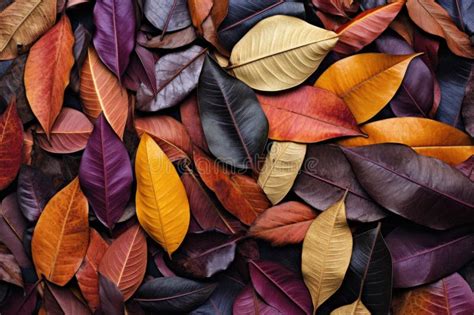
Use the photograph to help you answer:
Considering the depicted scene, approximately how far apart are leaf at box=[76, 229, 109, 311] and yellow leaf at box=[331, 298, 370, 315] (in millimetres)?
209

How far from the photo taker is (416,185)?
471mm

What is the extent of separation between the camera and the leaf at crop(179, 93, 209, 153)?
1.63 ft

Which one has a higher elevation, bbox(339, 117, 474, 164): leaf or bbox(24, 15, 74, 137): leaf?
bbox(24, 15, 74, 137): leaf

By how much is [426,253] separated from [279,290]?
5.1 inches

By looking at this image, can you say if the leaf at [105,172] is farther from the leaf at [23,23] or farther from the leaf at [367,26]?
the leaf at [367,26]

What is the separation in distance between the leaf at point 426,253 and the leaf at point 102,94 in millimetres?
262

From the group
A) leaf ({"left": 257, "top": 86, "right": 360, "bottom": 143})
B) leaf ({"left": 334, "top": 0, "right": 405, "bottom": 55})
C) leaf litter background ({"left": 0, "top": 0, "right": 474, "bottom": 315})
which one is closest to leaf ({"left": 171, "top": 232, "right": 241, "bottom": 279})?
leaf litter background ({"left": 0, "top": 0, "right": 474, "bottom": 315})

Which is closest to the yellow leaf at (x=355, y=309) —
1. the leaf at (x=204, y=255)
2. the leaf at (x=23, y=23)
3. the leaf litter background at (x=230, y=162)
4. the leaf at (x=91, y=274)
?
the leaf litter background at (x=230, y=162)

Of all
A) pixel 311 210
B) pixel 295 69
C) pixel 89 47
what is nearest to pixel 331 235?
pixel 311 210

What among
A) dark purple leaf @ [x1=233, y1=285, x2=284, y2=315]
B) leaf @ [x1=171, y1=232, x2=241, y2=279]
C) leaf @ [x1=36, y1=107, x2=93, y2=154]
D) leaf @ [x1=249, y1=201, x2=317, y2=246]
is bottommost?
dark purple leaf @ [x1=233, y1=285, x2=284, y2=315]

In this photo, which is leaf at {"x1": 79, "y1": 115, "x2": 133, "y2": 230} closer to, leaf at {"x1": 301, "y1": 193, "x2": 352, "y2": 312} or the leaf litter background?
the leaf litter background

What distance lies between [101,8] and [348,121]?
0.79 ft

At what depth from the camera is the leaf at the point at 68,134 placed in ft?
1.62

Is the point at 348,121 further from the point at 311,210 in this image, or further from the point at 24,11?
the point at 24,11
